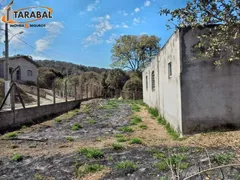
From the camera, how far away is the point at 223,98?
5.99 metres

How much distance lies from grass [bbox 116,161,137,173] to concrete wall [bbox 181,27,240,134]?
2.59 m

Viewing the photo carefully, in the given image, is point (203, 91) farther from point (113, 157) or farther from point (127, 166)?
point (127, 166)

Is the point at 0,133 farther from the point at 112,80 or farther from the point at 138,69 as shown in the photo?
the point at 138,69

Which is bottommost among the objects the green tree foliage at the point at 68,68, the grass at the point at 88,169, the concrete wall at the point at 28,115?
the grass at the point at 88,169

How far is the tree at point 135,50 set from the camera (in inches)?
1444

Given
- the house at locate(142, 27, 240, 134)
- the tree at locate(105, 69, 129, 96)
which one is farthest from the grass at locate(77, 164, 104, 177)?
the tree at locate(105, 69, 129, 96)

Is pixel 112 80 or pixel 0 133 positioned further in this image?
pixel 112 80

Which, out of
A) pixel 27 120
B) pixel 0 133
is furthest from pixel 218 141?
pixel 27 120

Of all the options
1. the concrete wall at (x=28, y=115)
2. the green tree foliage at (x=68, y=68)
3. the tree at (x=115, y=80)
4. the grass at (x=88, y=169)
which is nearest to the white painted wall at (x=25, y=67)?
the tree at (x=115, y=80)

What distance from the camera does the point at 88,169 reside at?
3.71 meters

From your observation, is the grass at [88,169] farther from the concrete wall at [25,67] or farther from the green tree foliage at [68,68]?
the green tree foliage at [68,68]

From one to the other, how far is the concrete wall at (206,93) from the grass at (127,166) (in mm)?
2595

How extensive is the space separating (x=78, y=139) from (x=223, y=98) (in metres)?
4.22

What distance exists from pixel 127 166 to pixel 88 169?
0.68m
